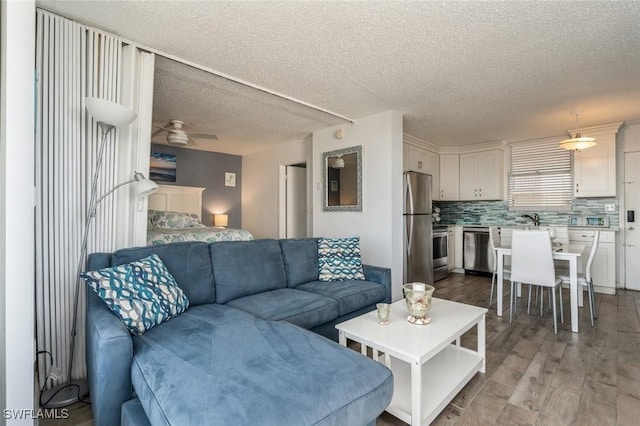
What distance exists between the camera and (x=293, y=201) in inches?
227

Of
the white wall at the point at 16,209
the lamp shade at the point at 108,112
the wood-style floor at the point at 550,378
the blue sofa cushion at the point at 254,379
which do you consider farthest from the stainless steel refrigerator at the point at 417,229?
the white wall at the point at 16,209

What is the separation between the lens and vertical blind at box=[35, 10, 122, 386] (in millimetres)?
1934

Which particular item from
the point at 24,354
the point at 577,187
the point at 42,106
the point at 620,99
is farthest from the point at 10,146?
the point at 577,187

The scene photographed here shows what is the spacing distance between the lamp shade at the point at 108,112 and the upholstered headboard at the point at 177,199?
330 centimetres

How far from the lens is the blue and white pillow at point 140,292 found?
1565 mm

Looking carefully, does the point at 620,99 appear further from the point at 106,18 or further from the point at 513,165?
the point at 106,18

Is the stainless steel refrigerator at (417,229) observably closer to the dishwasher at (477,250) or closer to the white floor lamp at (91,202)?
the dishwasher at (477,250)

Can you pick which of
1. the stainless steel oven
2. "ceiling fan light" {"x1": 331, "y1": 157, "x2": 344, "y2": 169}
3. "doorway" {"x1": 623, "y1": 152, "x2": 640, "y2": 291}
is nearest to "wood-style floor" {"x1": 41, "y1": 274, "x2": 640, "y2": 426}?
"doorway" {"x1": 623, "y1": 152, "x2": 640, "y2": 291}

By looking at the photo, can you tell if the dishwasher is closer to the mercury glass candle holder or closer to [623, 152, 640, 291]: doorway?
[623, 152, 640, 291]: doorway

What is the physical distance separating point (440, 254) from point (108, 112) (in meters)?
4.96

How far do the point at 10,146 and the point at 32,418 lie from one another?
129cm

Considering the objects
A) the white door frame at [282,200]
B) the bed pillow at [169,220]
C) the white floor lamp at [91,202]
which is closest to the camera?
the white floor lamp at [91,202]

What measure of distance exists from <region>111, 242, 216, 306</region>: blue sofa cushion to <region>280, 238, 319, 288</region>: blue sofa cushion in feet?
2.41

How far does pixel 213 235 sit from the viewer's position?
367cm
